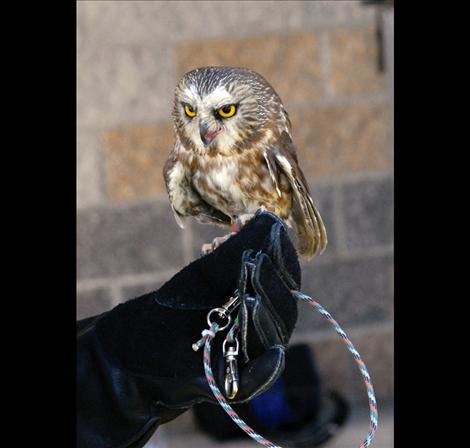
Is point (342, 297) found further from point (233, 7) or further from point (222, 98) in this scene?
point (222, 98)

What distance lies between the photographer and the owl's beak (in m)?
1.02

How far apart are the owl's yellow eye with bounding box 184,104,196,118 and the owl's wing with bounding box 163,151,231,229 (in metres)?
0.08

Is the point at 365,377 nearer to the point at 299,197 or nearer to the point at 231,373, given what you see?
the point at 231,373

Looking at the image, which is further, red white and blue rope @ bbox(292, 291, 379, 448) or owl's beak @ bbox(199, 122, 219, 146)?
owl's beak @ bbox(199, 122, 219, 146)

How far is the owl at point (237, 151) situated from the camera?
103 centimetres

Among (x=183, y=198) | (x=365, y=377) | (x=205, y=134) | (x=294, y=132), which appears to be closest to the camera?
(x=365, y=377)

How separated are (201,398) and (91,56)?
98cm

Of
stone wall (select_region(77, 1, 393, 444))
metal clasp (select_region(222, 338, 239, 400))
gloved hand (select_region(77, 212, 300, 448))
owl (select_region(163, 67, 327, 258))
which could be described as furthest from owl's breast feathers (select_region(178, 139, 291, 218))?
stone wall (select_region(77, 1, 393, 444))

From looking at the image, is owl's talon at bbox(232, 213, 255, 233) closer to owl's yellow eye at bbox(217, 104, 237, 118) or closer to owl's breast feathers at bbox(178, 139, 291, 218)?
owl's breast feathers at bbox(178, 139, 291, 218)

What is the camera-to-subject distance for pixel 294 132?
1.71 meters

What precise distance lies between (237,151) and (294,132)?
669mm

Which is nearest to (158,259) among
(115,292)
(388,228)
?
(115,292)

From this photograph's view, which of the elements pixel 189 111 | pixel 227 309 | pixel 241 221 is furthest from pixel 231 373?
pixel 189 111

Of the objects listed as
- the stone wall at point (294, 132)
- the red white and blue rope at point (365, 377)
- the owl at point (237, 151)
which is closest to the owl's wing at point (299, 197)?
the owl at point (237, 151)
